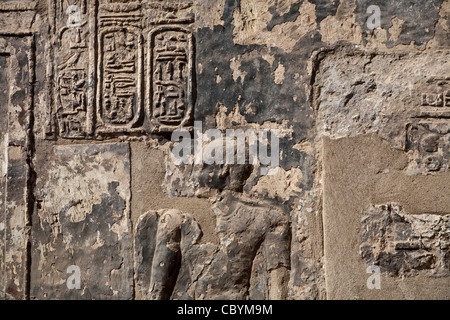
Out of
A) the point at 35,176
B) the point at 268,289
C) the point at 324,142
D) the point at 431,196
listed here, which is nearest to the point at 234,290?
the point at 268,289

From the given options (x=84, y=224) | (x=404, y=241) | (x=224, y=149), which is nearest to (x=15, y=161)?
(x=84, y=224)

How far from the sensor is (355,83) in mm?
2574

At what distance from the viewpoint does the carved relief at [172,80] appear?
2.72 meters

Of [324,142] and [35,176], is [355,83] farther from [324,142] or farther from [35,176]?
[35,176]

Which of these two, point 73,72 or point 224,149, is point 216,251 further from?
point 73,72

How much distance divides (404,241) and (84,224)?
1.68 metres

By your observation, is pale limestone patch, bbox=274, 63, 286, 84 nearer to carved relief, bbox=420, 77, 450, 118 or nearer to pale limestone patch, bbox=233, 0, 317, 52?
pale limestone patch, bbox=233, 0, 317, 52

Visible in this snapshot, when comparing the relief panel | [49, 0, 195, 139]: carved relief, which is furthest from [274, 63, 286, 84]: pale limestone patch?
the relief panel

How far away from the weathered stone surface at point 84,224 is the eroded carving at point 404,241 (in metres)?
1.26

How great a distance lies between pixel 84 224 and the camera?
2.77 meters

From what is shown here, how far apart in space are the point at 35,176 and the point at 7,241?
394mm

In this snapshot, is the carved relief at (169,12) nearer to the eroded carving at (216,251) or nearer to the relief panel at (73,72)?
the relief panel at (73,72)

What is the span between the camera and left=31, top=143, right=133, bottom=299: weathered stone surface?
8.95 feet

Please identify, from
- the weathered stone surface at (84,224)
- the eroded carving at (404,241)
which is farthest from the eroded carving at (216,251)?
the eroded carving at (404,241)
